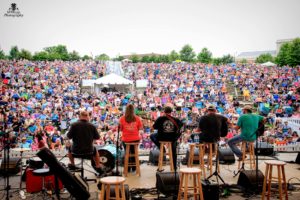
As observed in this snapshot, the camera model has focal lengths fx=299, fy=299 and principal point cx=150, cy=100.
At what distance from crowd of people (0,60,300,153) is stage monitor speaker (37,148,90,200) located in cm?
552

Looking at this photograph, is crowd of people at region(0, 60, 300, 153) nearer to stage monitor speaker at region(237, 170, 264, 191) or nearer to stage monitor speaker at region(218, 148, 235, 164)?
stage monitor speaker at region(218, 148, 235, 164)

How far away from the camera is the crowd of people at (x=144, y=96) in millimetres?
11000

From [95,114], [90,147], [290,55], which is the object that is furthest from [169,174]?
[290,55]

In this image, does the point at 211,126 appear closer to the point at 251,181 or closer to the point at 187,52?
the point at 251,181

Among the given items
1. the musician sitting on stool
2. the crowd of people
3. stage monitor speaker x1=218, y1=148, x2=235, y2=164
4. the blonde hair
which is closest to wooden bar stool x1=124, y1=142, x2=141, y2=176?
the blonde hair

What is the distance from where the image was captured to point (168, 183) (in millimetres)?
4184

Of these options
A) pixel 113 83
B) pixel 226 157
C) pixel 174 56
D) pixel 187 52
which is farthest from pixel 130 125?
pixel 174 56

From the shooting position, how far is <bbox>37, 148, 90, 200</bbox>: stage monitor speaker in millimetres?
3305

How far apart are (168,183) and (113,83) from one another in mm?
11751

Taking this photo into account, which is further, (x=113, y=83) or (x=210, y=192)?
(x=113, y=83)

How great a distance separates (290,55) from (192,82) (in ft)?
97.1

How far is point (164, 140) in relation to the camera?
17.8 feet

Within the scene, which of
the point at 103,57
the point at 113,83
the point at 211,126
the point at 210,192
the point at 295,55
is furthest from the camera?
the point at 103,57

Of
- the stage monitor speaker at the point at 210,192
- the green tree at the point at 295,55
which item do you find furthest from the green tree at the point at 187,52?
the stage monitor speaker at the point at 210,192
